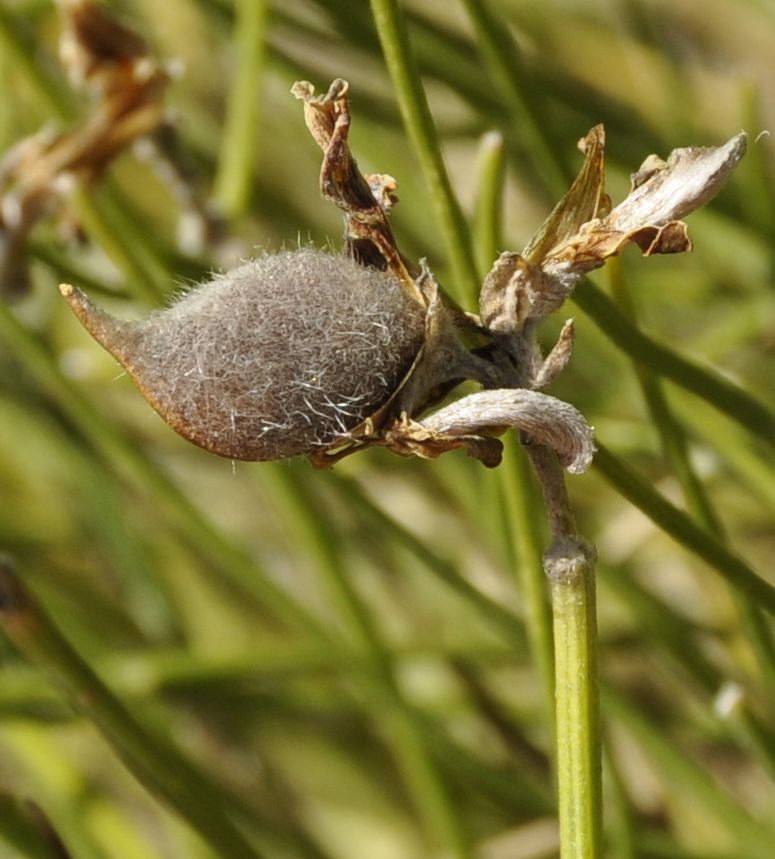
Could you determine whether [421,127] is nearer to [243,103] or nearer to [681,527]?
[681,527]

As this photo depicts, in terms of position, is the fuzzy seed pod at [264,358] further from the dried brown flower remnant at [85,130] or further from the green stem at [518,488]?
the dried brown flower remnant at [85,130]

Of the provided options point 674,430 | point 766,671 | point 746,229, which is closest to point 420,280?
point 674,430

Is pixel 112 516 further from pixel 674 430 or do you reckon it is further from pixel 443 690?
pixel 674 430

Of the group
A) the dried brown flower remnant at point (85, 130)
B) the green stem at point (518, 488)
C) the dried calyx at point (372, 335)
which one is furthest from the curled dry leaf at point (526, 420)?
the dried brown flower remnant at point (85, 130)

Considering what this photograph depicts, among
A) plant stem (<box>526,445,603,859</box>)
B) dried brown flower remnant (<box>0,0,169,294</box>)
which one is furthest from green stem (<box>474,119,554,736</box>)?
dried brown flower remnant (<box>0,0,169,294</box>)

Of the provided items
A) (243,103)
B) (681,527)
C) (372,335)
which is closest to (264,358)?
(372,335)
